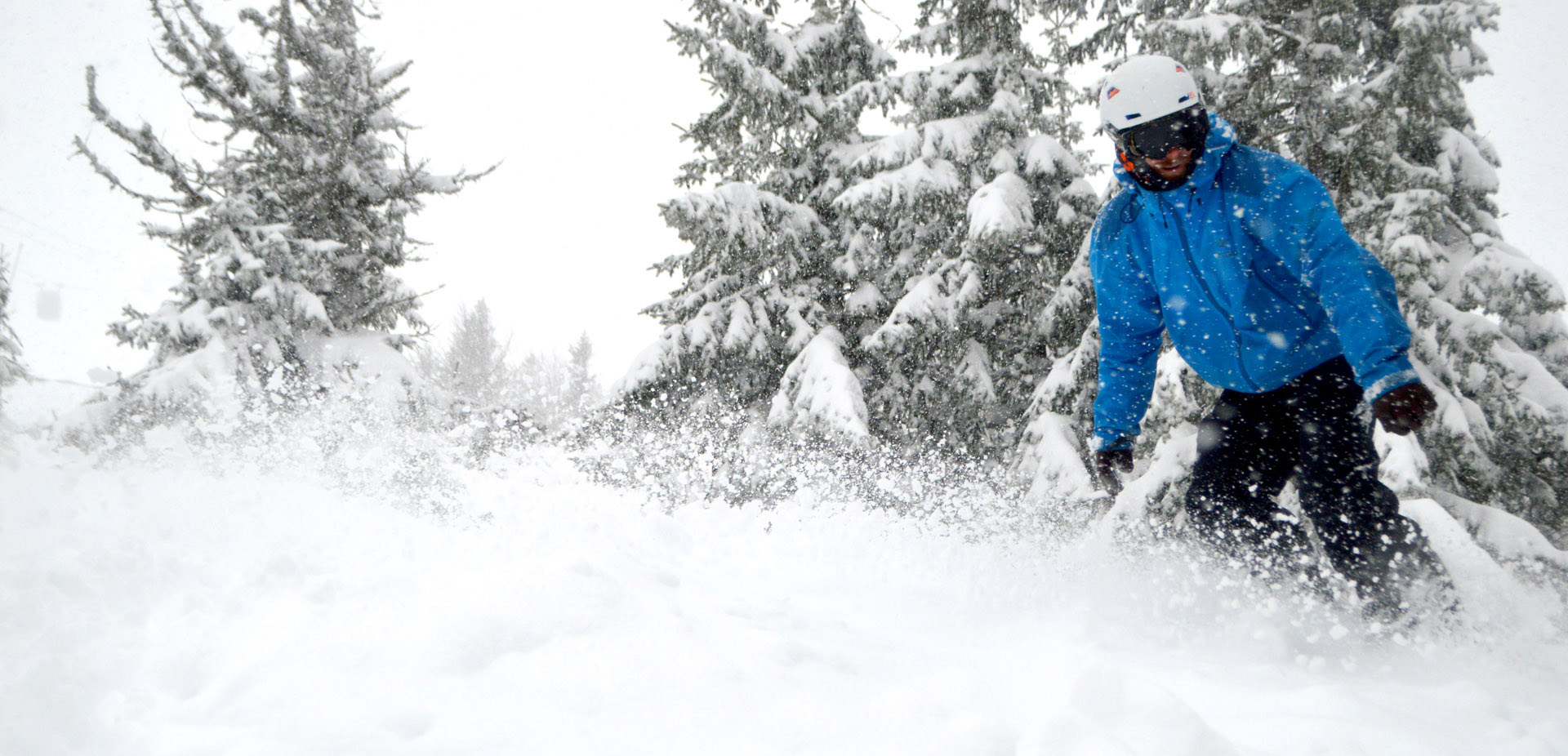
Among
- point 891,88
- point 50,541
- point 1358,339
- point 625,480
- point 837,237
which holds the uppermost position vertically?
point 891,88

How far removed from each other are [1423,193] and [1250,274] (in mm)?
4444

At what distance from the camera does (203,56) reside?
10680mm

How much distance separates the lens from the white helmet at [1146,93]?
2783 mm

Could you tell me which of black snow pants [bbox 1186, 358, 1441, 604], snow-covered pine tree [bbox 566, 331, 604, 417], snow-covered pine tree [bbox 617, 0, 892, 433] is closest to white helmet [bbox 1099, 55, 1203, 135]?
black snow pants [bbox 1186, 358, 1441, 604]

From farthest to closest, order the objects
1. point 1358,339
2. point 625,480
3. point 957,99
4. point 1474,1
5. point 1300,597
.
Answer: point 957,99, point 625,480, point 1474,1, point 1300,597, point 1358,339

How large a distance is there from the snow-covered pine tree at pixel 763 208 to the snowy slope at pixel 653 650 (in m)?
5.61

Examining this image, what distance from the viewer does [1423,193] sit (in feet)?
18.4

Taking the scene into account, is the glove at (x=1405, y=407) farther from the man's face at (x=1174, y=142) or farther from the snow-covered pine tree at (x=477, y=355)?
the snow-covered pine tree at (x=477, y=355)

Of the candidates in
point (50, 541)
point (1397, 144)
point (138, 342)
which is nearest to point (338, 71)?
point (138, 342)

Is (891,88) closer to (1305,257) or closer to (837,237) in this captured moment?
(837,237)

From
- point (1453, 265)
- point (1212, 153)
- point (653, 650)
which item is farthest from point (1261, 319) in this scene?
point (1453, 265)

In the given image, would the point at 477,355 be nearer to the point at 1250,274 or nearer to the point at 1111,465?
the point at 1111,465

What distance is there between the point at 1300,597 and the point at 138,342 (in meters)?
12.1

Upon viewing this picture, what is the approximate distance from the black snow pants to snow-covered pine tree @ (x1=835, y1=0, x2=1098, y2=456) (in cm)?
435
